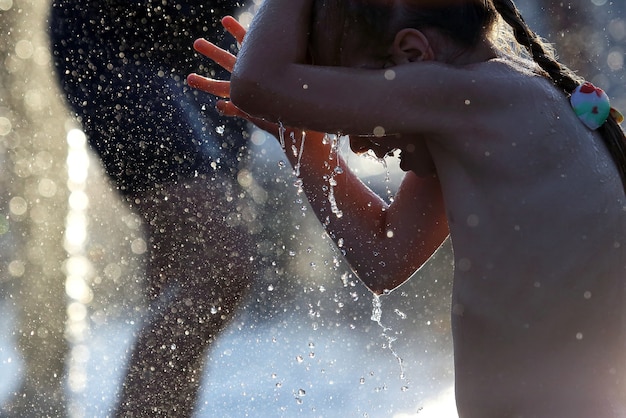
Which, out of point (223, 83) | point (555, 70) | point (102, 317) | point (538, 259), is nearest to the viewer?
point (538, 259)

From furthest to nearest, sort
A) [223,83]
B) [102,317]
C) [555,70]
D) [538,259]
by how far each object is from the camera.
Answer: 1. [102,317]
2. [223,83]
3. [555,70]
4. [538,259]

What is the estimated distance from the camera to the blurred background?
294cm

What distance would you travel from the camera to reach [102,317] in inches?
133

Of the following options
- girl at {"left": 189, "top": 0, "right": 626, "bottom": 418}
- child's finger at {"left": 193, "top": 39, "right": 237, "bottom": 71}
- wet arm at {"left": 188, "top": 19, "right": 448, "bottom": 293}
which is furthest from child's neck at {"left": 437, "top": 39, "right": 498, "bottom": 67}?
child's finger at {"left": 193, "top": 39, "right": 237, "bottom": 71}

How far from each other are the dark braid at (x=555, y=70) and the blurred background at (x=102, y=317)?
168 cm

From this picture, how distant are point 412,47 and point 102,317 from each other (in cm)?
260

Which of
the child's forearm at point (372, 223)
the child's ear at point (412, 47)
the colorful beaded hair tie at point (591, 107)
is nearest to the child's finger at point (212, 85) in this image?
the child's forearm at point (372, 223)

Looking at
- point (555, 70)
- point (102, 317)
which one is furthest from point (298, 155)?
point (102, 317)

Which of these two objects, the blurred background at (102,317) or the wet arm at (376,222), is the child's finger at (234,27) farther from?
the blurred background at (102,317)

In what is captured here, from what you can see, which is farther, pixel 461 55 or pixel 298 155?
pixel 298 155

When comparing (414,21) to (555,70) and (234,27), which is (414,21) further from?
(234,27)

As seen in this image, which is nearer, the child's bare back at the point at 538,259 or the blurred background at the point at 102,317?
the child's bare back at the point at 538,259

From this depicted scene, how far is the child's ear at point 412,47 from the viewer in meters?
1.11

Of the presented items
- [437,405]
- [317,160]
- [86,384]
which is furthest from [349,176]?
[86,384]
